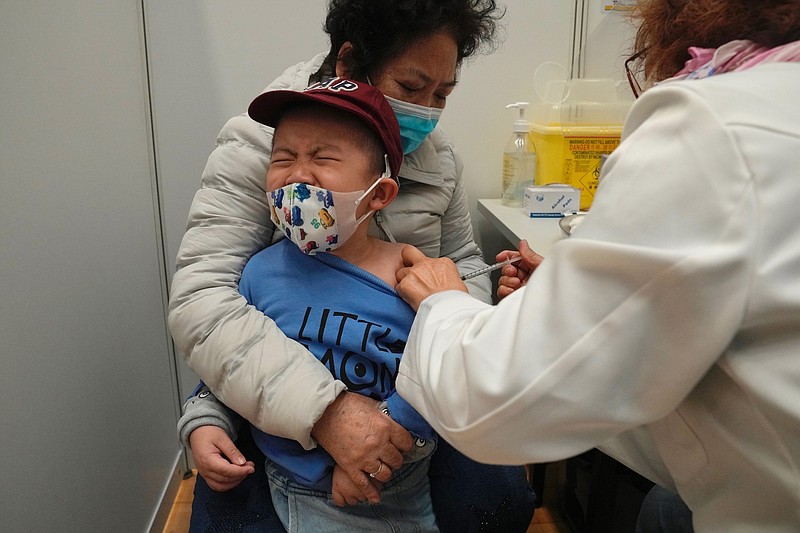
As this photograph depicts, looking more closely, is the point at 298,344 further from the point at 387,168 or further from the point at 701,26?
the point at 701,26

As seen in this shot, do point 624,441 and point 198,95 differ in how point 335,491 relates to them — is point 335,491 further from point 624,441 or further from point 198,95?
point 198,95

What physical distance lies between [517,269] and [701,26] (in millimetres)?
599

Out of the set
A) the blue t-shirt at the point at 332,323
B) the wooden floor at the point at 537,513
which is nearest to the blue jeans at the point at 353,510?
the blue t-shirt at the point at 332,323

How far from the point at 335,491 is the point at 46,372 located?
571 millimetres

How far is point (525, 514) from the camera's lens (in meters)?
1.19

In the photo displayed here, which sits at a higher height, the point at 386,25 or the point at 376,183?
the point at 386,25

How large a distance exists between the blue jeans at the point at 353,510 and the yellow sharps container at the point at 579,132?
3.55ft

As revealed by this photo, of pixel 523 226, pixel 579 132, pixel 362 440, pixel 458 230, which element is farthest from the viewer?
pixel 579 132

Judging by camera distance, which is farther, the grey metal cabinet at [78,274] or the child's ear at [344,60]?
the child's ear at [344,60]

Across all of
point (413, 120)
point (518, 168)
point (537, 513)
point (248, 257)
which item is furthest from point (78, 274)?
point (537, 513)

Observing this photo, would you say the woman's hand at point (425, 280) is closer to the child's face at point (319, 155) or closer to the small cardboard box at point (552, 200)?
the child's face at point (319, 155)

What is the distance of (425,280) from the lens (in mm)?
983

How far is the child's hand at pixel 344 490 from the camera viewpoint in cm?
95

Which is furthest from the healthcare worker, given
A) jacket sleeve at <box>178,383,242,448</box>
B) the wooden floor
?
the wooden floor
